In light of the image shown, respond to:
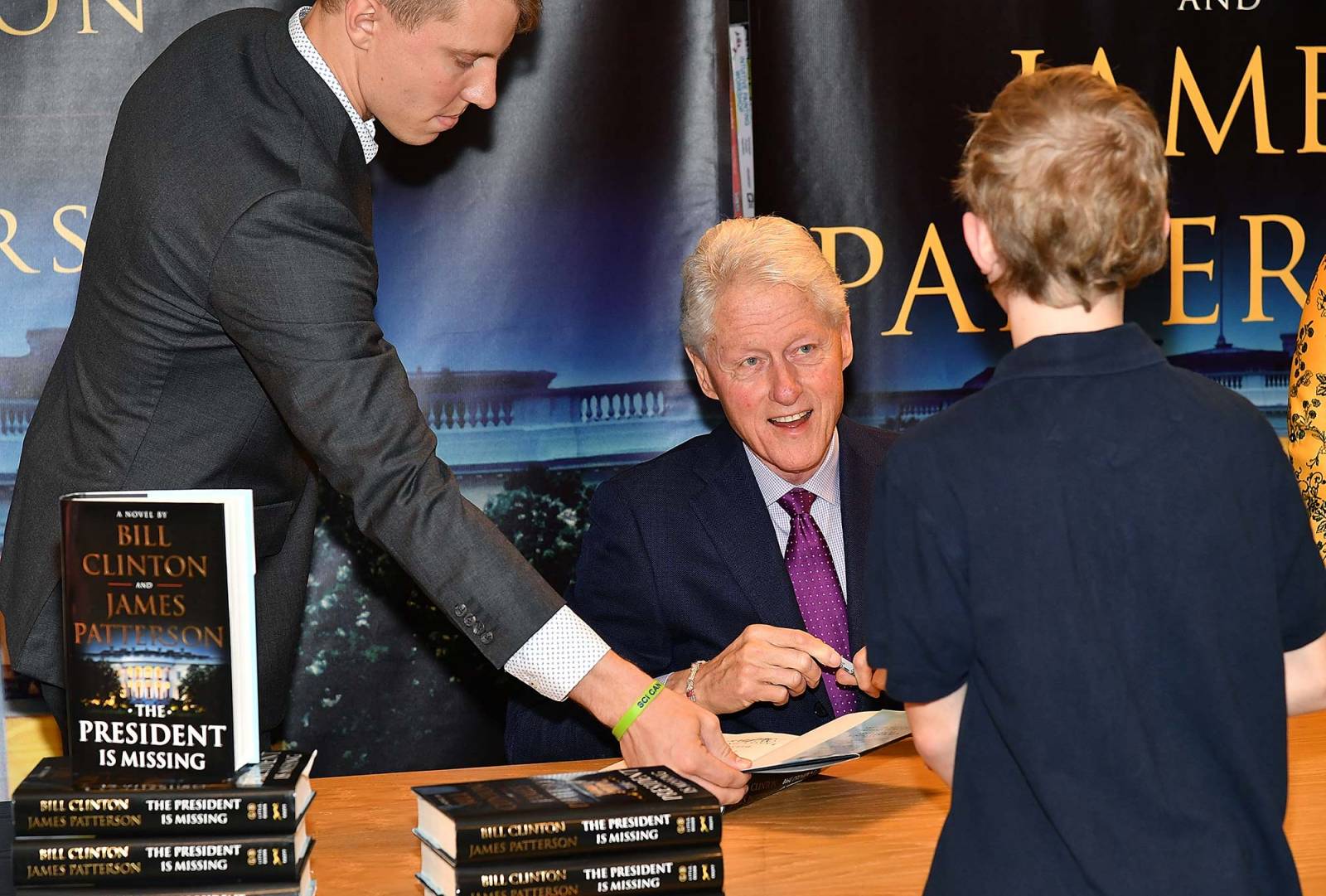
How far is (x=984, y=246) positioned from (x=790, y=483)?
1.49 m

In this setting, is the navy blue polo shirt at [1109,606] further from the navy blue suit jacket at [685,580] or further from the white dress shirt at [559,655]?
the navy blue suit jacket at [685,580]

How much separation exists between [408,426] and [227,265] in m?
0.34

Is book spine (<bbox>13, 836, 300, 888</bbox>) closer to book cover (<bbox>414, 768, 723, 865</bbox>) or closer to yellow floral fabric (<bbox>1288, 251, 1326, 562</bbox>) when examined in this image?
book cover (<bbox>414, 768, 723, 865</bbox>)

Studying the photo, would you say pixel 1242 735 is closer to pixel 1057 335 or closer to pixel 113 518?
pixel 1057 335

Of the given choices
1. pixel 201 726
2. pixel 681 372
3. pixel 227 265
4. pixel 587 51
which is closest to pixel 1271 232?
pixel 681 372

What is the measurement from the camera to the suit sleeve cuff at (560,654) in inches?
76.9

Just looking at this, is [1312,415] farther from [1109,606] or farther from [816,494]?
[1109,606]

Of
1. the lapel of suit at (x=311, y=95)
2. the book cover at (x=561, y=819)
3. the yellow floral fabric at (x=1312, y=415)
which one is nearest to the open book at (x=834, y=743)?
the book cover at (x=561, y=819)

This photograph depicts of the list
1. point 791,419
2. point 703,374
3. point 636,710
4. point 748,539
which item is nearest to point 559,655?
point 636,710

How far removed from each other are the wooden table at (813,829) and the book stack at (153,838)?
17 centimetres

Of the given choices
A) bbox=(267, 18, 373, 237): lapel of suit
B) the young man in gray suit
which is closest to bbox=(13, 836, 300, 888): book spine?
the young man in gray suit

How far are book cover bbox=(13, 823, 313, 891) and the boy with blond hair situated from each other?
783mm

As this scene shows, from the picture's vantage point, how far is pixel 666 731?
1.92 meters

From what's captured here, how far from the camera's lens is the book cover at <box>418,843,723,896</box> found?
59.1 inches
